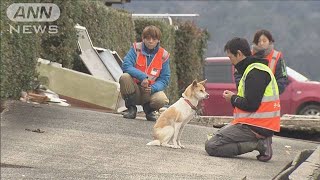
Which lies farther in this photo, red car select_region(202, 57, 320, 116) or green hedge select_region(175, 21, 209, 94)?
green hedge select_region(175, 21, 209, 94)

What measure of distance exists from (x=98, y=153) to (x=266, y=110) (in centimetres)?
211

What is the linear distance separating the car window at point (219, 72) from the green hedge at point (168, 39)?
1.19 metres

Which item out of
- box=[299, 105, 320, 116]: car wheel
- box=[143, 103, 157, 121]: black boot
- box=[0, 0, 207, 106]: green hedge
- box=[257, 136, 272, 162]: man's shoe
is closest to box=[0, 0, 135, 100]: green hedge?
box=[0, 0, 207, 106]: green hedge

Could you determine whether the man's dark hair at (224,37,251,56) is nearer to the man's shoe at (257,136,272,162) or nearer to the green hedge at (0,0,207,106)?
the man's shoe at (257,136,272,162)

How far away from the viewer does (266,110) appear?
27.0 ft

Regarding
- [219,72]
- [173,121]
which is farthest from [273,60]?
[219,72]

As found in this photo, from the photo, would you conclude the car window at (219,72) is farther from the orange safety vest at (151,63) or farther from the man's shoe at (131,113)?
the orange safety vest at (151,63)

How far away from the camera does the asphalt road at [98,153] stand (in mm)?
6746

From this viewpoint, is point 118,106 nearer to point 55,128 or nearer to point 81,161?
point 55,128

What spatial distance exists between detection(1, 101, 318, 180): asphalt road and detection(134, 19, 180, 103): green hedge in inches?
321

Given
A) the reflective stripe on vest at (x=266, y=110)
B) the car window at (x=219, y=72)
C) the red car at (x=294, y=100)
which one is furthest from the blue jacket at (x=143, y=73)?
the car window at (x=219, y=72)

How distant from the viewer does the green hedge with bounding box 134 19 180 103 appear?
18516 mm

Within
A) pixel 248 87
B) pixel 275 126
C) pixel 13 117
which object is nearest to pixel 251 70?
pixel 248 87

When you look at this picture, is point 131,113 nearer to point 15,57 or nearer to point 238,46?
point 15,57
